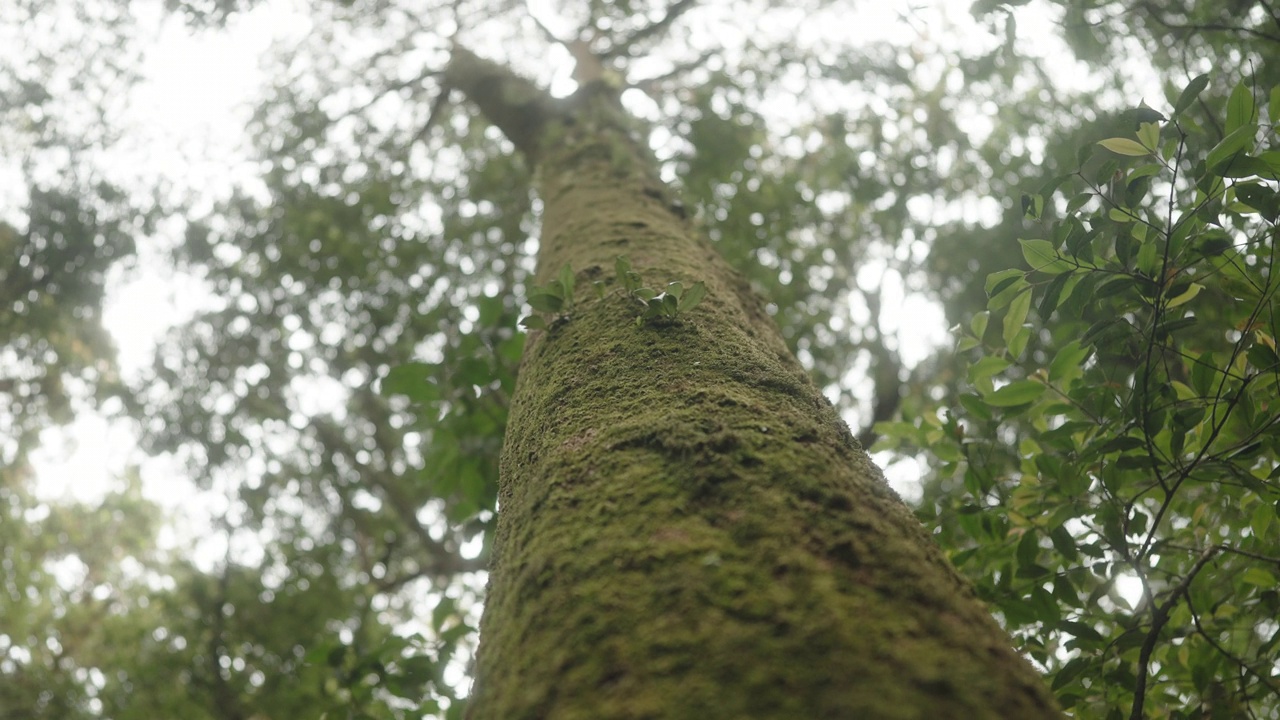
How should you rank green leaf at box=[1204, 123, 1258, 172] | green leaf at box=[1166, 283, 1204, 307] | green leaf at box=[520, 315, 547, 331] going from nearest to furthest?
green leaf at box=[1204, 123, 1258, 172] → green leaf at box=[1166, 283, 1204, 307] → green leaf at box=[520, 315, 547, 331]

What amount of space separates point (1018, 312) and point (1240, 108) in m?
0.56

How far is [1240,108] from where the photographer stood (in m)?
1.53

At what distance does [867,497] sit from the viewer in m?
1.09

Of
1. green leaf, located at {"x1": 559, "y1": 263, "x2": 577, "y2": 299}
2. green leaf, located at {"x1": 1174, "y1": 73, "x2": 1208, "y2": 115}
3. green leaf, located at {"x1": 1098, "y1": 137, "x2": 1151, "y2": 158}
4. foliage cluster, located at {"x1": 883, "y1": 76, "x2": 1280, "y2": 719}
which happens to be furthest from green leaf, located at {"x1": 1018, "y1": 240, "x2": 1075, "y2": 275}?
green leaf, located at {"x1": 559, "y1": 263, "x2": 577, "y2": 299}

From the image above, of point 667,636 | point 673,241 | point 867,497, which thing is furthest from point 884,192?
point 667,636

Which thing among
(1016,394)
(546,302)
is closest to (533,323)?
(546,302)

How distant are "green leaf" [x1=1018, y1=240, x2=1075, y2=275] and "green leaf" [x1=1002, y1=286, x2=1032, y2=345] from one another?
0.08 metres

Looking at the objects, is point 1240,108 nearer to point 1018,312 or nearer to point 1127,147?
point 1127,147

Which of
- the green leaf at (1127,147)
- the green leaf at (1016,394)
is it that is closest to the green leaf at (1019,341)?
the green leaf at (1016,394)

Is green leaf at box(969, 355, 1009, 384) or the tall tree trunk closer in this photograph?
the tall tree trunk

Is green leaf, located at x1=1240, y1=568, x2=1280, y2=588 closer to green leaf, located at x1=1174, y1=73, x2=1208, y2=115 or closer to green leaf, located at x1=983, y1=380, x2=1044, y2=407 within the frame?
green leaf, located at x1=983, y1=380, x2=1044, y2=407

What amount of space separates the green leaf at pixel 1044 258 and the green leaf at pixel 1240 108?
0.37 meters

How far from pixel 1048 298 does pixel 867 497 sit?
81 cm

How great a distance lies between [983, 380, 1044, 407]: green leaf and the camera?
198 centimetres
